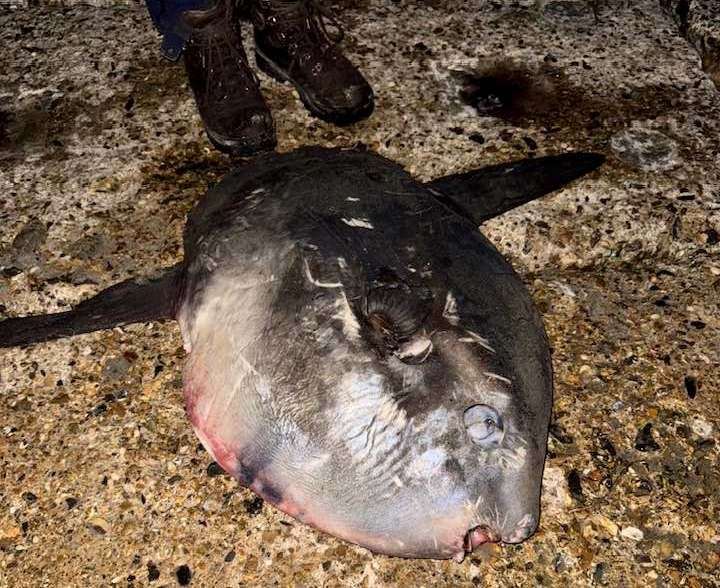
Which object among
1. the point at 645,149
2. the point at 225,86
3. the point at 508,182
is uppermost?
the point at 225,86

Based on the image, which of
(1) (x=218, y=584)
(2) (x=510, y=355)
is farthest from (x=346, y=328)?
(1) (x=218, y=584)

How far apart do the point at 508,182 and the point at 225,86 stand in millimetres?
1269

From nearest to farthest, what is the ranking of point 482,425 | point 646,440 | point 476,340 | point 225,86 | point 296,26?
point 482,425 → point 476,340 → point 646,440 → point 225,86 → point 296,26

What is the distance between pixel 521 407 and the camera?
1669 mm

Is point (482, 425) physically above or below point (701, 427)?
above

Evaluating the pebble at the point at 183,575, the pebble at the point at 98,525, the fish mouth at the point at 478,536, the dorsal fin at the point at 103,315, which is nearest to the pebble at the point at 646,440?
the fish mouth at the point at 478,536

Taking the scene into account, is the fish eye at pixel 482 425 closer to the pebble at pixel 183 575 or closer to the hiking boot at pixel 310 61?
the pebble at pixel 183 575

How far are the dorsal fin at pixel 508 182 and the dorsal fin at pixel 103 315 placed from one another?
97 cm

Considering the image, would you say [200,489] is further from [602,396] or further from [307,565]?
[602,396]

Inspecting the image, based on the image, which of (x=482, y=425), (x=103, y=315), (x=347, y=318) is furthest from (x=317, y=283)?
(x=103, y=315)

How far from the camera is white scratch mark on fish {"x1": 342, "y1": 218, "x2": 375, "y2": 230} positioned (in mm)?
2004

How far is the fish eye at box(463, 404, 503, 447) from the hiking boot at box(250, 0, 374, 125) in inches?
72.0

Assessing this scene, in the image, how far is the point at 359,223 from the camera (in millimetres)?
2016

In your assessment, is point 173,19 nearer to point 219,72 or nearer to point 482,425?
point 219,72
